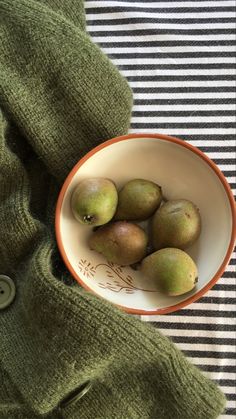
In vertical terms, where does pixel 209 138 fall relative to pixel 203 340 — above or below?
above

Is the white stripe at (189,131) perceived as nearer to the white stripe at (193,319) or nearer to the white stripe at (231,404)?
the white stripe at (193,319)

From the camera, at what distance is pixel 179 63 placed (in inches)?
25.1

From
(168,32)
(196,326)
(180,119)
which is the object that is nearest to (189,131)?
(180,119)

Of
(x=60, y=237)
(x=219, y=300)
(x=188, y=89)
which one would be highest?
(x=188, y=89)

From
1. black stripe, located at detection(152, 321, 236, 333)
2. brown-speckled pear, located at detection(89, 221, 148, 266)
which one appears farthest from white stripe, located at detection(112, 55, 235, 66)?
black stripe, located at detection(152, 321, 236, 333)

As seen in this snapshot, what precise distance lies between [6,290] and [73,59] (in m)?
0.27

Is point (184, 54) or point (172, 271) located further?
point (184, 54)

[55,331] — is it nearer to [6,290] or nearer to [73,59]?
[6,290]

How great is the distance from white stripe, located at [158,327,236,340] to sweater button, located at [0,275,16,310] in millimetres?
178

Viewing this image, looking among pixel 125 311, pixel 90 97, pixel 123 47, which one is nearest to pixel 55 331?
pixel 125 311

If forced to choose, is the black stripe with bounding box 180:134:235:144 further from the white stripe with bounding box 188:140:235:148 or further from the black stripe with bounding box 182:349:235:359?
the black stripe with bounding box 182:349:235:359

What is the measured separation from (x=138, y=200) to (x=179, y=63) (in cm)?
20

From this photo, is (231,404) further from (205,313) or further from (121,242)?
(121,242)

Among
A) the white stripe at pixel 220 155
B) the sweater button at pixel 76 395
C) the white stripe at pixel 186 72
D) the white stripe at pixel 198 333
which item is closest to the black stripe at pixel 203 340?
the white stripe at pixel 198 333
